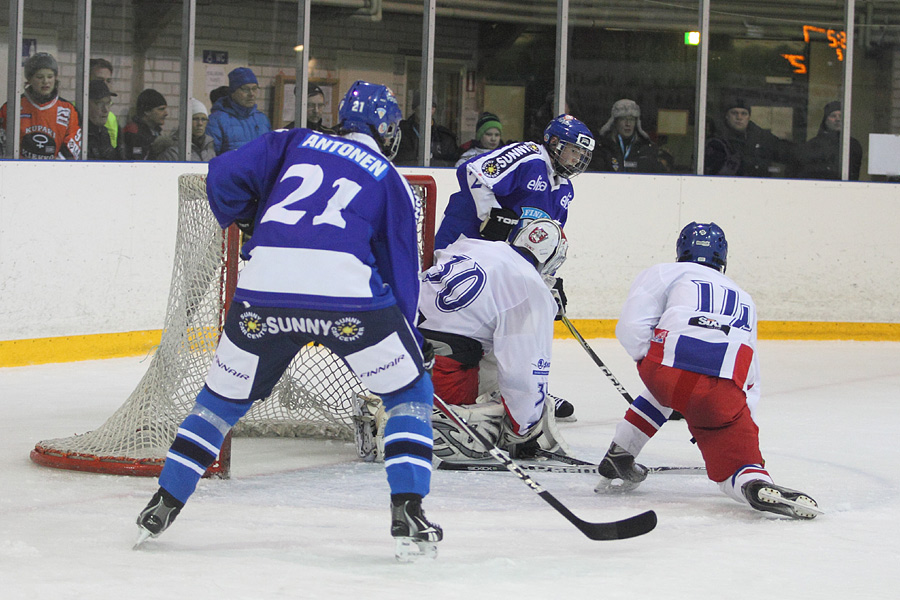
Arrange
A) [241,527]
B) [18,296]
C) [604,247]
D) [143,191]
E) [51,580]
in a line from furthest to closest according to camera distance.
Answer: [604,247], [143,191], [18,296], [241,527], [51,580]

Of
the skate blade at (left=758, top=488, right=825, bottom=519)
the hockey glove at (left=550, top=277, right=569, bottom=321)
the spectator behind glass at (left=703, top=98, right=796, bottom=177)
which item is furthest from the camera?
the spectator behind glass at (left=703, top=98, right=796, bottom=177)

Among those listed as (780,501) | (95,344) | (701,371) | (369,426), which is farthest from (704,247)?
(95,344)

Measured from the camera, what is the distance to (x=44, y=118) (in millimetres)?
5609

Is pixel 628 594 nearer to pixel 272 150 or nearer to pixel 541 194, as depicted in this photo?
pixel 272 150

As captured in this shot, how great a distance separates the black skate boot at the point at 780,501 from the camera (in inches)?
113

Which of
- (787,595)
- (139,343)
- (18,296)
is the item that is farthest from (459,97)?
(787,595)

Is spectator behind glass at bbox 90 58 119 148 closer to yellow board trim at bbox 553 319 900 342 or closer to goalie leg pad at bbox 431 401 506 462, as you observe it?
yellow board trim at bbox 553 319 900 342

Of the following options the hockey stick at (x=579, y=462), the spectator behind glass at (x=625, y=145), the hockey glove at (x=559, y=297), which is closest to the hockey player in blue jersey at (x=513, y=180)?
the hockey glove at (x=559, y=297)

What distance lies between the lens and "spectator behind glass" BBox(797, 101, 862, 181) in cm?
738

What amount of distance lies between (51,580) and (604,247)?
488 centimetres

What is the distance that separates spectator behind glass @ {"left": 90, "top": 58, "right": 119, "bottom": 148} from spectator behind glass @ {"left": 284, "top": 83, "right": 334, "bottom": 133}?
1048 mm

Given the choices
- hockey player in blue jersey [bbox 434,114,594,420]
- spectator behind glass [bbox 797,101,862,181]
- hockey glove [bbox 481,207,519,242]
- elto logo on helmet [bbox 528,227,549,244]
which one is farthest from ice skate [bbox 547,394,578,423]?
spectator behind glass [bbox 797,101,862,181]

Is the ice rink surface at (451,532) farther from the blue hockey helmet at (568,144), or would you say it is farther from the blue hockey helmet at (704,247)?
the blue hockey helmet at (568,144)

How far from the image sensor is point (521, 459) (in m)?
3.66
